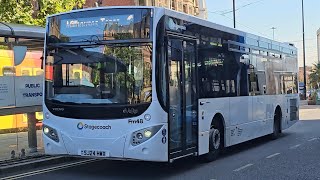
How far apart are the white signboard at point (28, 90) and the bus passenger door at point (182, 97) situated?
4247 millimetres

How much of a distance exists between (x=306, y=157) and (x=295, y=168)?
177 centimetres

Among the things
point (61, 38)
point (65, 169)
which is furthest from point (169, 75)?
point (65, 169)

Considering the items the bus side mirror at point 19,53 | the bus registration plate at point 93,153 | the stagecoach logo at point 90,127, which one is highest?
the bus side mirror at point 19,53

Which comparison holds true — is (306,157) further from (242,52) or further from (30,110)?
(30,110)

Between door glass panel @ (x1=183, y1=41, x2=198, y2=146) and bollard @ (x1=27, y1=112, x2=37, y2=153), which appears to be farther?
bollard @ (x1=27, y1=112, x2=37, y2=153)

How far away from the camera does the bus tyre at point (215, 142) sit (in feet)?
36.0

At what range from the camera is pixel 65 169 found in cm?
1038

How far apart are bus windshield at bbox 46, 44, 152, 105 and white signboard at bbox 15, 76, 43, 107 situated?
2.57 meters

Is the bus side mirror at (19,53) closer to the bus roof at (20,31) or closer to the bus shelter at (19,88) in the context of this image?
the bus shelter at (19,88)

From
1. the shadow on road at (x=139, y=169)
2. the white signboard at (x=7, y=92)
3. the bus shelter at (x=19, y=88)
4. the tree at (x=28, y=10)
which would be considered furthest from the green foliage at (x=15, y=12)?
the shadow on road at (x=139, y=169)

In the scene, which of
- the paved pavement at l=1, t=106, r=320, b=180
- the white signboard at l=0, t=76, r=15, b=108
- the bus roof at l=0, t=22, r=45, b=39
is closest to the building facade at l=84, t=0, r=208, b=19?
the bus roof at l=0, t=22, r=45, b=39

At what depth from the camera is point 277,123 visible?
1658 centimetres

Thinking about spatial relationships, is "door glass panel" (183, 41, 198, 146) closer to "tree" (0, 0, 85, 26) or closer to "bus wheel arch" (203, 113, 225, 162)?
"bus wheel arch" (203, 113, 225, 162)

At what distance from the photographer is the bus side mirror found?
11617mm
